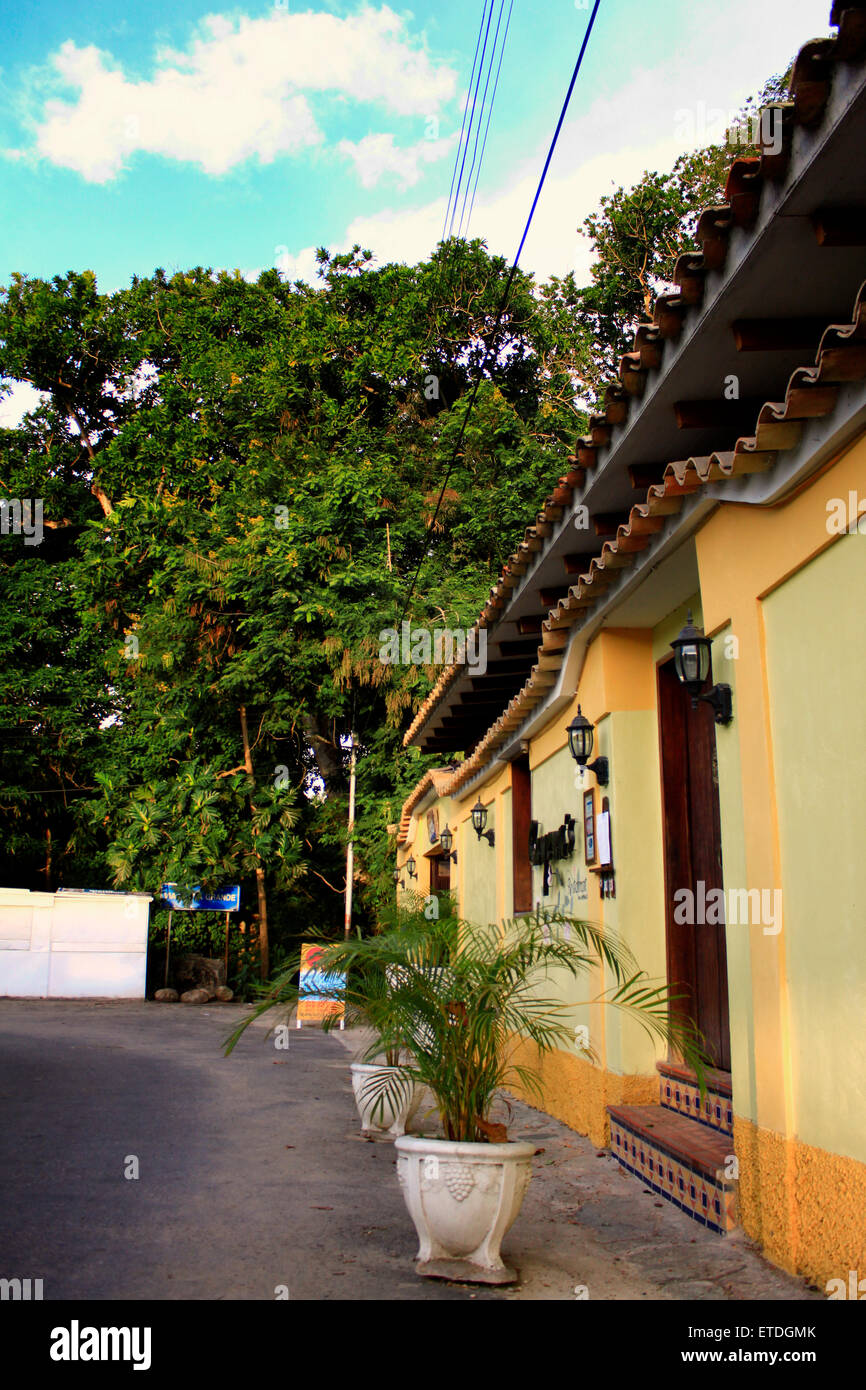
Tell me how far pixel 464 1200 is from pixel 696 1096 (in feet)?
6.96

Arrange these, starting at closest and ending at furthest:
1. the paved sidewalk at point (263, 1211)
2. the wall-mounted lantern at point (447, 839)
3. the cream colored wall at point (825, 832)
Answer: the cream colored wall at point (825, 832) → the paved sidewalk at point (263, 1211) → the wall-mounted lantern at point (447, 839)

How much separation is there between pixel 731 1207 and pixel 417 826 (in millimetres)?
13330

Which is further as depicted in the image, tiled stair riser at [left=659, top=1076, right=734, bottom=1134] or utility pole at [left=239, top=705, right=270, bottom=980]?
utility pole at [left=239, top=705, right=270, bottom=980]

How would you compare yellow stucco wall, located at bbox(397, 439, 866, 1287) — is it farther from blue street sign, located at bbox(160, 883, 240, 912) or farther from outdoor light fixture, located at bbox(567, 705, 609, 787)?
blue street sign, located at bbox(160, 883, 240, 912)

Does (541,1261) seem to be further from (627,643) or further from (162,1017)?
(162,1017)

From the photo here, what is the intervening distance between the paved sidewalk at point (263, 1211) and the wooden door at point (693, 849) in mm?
1032

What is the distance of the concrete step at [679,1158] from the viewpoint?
4477mm

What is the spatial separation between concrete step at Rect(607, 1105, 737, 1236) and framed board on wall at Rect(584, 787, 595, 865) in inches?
60.8

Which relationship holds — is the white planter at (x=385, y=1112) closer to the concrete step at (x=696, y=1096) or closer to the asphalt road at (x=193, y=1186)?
the asphalt road at (x=193, y=1186)

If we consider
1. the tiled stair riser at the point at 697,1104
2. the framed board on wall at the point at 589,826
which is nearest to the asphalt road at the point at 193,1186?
the tiled stair riser at the point at 697,1104

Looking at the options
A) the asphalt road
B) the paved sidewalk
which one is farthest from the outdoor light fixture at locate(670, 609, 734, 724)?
the asphalt road

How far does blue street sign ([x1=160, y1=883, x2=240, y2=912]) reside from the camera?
2177 cm

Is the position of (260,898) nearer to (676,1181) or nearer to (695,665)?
(676,1181)

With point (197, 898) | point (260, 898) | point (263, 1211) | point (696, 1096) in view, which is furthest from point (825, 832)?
point (260, 898)
